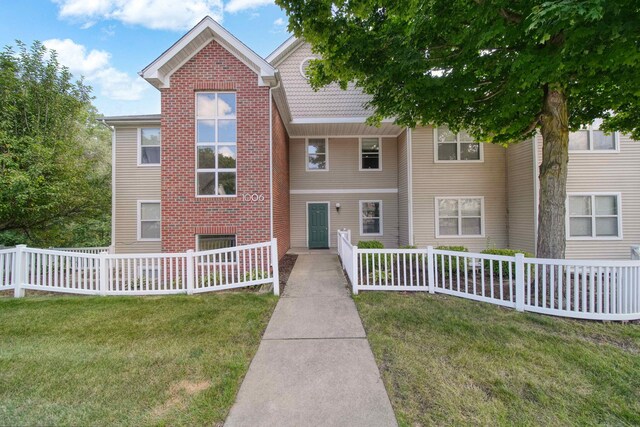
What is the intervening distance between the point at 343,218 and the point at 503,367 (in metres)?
9.00

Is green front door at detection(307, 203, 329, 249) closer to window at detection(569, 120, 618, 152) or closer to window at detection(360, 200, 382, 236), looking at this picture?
window at detection(360, 200, 382, 236)

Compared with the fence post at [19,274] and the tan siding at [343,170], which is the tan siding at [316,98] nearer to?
the tan siding at [343,170]

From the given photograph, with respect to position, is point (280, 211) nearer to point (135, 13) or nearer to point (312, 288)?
point (312, 288)

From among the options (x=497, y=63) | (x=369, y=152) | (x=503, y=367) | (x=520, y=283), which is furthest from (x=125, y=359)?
(x=369, y=152)

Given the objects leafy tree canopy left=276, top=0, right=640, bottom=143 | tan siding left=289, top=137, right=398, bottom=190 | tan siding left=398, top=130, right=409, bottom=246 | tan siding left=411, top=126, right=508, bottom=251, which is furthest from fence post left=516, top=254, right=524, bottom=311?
tan siding left=289, top=137, right=398, bottom=190

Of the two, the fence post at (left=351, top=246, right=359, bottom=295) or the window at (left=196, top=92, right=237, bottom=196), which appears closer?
the fence post at (left=351, top=246, right=359, bottom=295)

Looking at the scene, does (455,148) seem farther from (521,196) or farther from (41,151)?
(41,151)

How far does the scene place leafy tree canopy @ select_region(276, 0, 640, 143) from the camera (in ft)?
12.2

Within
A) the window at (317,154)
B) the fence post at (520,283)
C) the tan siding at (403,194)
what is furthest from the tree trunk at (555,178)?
the window at (317,154)

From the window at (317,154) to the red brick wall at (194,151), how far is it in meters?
4.54

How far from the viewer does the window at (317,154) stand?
11.9 m

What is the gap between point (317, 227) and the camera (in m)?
11.8

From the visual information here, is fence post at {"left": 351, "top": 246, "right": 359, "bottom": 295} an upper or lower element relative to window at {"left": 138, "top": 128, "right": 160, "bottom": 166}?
lower

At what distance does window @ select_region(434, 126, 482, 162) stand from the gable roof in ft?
22.2
